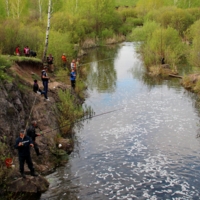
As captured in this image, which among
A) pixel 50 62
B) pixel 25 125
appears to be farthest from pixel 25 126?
pixel 50 62

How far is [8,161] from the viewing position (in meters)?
13.1

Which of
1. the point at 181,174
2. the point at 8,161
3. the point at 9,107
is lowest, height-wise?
the point at 181,174

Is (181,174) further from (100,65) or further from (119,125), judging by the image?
(100,65)

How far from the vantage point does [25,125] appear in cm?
1669

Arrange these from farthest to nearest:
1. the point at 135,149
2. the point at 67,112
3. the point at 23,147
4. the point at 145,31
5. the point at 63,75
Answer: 1. the point at 145,31
2. the point at 63,75
3. the point at 67,112
4. the point at 135,149
5. the point at 23,147

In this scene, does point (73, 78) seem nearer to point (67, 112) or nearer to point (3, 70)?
point (67, 112)

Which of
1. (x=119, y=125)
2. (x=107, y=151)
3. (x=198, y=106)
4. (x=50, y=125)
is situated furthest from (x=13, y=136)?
(x=198, y=106)

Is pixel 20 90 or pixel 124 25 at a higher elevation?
pixel 124 25

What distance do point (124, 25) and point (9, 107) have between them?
179 feet

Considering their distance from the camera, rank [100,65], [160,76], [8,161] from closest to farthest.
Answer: [8,161], [160,76], [100,65]

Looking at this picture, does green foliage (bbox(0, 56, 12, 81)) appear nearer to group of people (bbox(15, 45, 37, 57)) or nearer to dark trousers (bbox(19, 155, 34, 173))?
dark trousers (bbox(19, 155, 34, 173))

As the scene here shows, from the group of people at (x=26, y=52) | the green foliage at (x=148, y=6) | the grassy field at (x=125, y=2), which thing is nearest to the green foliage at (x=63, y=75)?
the group of people at (x=26, y=52)

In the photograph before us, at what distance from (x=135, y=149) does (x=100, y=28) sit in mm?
46264

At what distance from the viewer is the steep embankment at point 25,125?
13.1m
